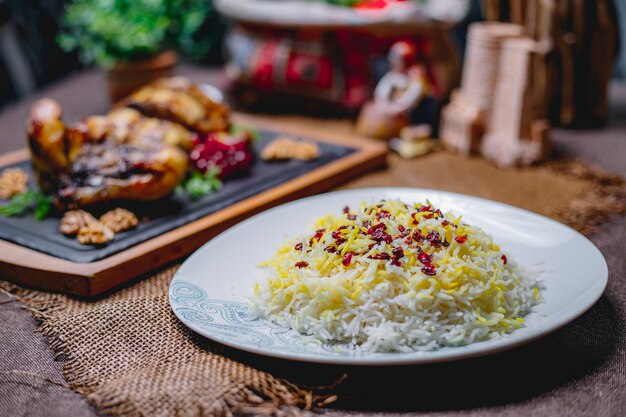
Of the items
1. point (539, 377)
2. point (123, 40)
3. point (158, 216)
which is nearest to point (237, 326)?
point (539, 377)

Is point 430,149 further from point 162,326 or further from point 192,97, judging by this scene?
point 162,326

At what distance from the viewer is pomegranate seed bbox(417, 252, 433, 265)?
146 centimetres

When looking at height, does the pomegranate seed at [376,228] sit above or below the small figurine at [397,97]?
above

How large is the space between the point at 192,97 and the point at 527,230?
4.99 ft

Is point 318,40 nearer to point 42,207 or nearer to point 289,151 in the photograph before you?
point 289,151

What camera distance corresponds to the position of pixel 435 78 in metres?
3.36

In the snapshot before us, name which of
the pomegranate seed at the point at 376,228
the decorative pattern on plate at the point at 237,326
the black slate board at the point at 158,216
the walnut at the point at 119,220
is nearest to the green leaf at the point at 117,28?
the black slate board at the point at 158,216

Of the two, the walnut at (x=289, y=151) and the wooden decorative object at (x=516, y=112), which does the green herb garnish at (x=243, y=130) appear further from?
the wooden decorative object at (x=516, y=112)

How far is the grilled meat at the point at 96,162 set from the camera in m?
2.09

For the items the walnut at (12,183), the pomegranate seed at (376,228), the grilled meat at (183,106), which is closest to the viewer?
the pomegranate seed at (376,228)

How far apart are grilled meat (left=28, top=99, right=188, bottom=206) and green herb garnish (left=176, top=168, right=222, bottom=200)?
0.11 metres

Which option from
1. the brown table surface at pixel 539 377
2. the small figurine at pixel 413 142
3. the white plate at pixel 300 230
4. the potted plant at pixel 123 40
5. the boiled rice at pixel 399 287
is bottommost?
the small figurine at pixel 413 142

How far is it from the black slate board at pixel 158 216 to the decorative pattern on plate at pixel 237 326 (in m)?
0.41

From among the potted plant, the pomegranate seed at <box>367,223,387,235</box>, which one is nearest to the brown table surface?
the pomegranate seed at <box>367,223,387,235</box>
